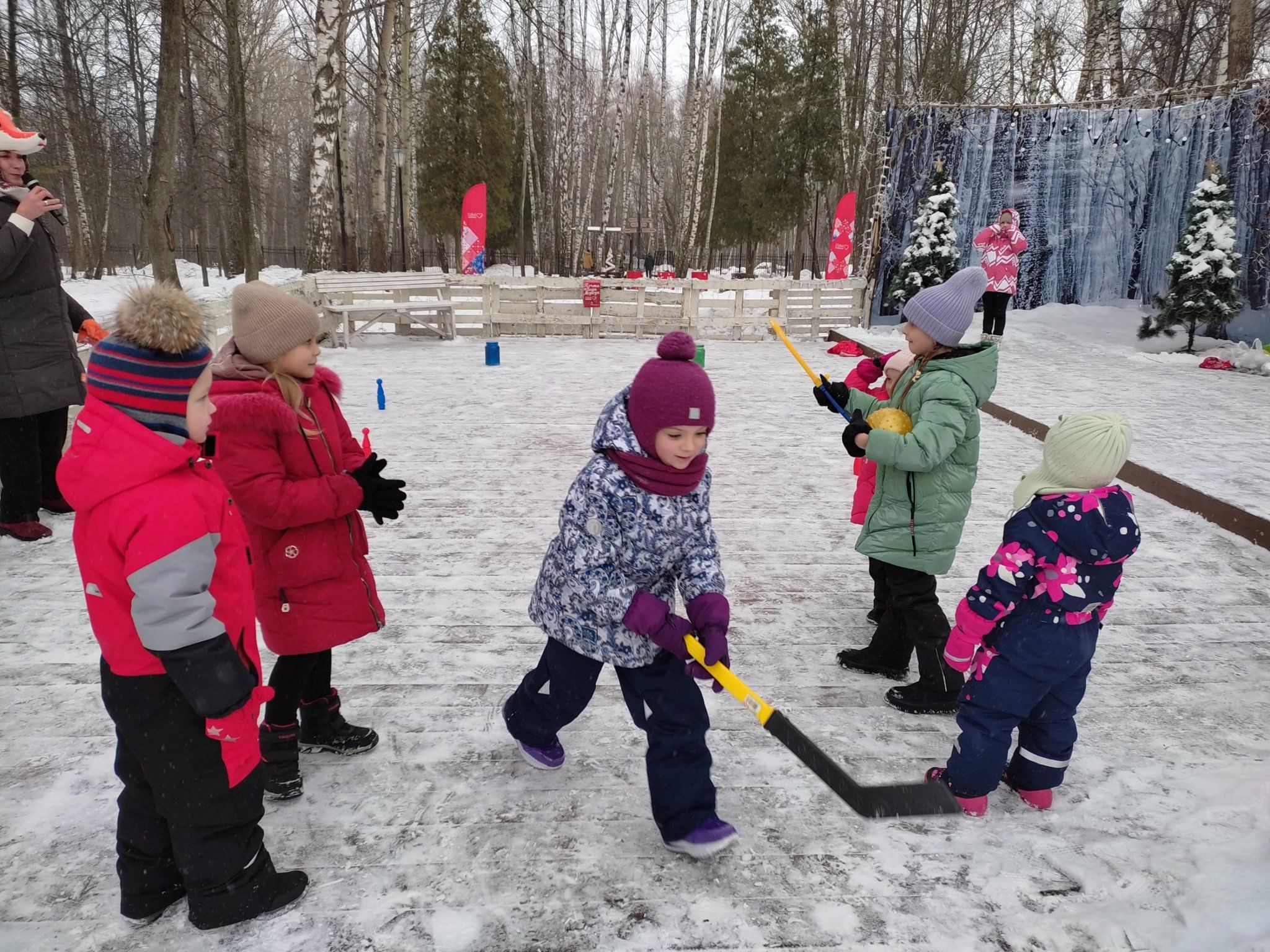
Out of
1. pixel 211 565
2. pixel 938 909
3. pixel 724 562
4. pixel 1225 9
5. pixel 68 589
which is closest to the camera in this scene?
pixel 211 565

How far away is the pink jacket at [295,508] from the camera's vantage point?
7.92 ft

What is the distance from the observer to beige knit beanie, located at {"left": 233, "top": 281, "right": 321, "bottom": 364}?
96.0 inches

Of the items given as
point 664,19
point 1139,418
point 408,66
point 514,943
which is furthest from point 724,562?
point 664,19

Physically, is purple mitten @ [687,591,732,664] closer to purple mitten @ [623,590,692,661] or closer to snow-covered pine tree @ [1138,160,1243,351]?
purple mitten @ [623,590,692,661]

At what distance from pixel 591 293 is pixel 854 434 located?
12036 millimetres

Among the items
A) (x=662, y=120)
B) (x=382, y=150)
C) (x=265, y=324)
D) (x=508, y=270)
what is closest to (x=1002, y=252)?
(x=382, y=150)

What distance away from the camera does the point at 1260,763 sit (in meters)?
2.95

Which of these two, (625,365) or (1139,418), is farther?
(625,365)

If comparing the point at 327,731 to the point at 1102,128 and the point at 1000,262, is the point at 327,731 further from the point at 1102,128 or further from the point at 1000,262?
the point at 1102,128

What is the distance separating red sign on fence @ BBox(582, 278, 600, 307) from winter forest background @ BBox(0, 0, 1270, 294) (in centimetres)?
389

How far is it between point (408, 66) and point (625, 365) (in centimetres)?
1121

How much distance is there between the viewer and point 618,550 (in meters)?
2.35

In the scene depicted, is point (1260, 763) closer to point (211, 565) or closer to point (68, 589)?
point (211, 565)

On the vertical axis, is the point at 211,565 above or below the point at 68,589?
above
